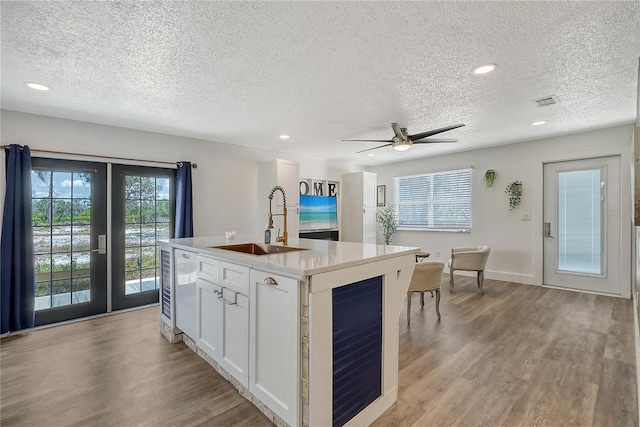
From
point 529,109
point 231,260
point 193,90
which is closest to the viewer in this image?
point 231,260

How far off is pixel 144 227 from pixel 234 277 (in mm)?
3005

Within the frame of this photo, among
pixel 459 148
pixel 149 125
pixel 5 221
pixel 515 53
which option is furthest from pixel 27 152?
pixel 459 148

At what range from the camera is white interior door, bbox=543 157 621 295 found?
15.0 feet

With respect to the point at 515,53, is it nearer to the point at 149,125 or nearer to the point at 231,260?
the point at 231,260

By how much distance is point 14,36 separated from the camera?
204cm

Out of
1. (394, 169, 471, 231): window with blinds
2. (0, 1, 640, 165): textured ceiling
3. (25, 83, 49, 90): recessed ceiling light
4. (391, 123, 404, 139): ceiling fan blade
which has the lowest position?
(394, 169, 471, 231): window with blinds

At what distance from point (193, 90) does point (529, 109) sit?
378 centimetres

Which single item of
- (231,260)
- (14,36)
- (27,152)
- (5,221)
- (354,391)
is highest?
(14,36)

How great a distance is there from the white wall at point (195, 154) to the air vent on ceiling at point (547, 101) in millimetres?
4259

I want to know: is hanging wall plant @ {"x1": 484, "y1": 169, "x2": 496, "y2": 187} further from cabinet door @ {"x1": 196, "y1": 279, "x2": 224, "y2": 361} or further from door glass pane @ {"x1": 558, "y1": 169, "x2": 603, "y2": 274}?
cabinet door @ {"x1": 196, "y1": 279, "x2": 224, "y2": 361}

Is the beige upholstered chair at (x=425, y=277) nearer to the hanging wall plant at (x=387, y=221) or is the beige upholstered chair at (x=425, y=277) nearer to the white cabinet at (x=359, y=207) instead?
the white cabinet at (x=359, y=207)

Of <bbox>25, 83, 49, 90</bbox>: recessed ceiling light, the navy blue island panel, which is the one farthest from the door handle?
the navy blue island panel

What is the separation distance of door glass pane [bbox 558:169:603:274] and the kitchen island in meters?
4.28

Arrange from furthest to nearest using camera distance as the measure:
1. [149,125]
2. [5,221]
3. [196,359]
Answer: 1. [149,125]
2. [5,221]
3. [196,359]
